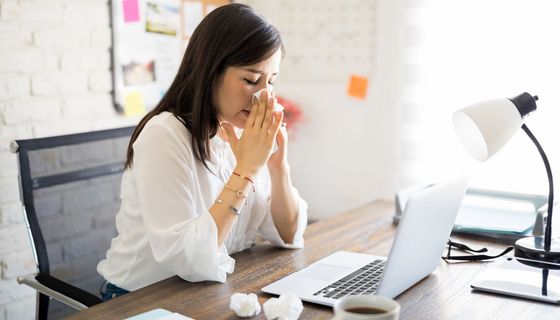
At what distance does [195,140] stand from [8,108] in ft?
Result: 2.92

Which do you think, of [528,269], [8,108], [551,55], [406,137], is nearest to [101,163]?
[8,108]

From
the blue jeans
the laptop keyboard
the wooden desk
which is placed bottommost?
the blue jeans

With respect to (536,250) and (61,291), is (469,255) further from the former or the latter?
(61,291)

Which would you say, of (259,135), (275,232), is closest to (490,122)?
(259,135)

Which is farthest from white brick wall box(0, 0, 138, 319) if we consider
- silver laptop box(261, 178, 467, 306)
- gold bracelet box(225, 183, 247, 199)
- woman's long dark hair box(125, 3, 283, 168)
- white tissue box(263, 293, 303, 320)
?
white tissue box(263, 293, 303, 320)

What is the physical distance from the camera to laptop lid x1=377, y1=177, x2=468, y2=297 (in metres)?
1.15

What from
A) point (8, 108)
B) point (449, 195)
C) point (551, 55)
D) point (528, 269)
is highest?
point (551, 55)

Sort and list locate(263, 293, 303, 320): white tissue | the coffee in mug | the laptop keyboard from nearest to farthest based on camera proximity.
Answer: the coffee in mug, locate(263, 293, 303, 320): white tissue, the laptop keyboard

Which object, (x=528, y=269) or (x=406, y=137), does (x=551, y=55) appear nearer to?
(x=406, y=137)

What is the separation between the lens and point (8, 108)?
209 cm

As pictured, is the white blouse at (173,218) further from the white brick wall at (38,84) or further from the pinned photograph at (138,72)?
the pinned photograph at (138,72)

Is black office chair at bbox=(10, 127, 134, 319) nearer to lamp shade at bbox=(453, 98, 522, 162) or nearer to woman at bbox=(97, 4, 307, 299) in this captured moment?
woman at bbox=(97, 4, 307, 299)

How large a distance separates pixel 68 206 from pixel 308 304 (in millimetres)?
743

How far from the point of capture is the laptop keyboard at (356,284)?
1274 mm
